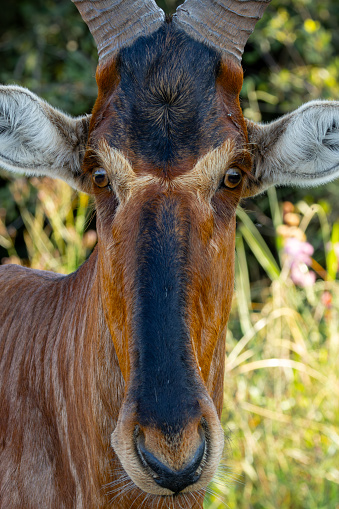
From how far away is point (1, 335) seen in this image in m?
4.22

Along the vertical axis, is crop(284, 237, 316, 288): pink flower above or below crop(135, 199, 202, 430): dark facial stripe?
below

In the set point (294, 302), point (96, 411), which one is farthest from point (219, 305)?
point (294, 302)

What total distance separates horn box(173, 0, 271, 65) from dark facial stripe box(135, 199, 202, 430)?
1.10 metres

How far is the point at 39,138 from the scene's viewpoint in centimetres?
371

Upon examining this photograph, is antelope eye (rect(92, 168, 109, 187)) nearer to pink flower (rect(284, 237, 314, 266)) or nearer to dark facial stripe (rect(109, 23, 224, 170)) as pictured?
dark facial stripe (rect(109, 23, 224, 170))

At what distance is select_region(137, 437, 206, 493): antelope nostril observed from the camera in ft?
8.23

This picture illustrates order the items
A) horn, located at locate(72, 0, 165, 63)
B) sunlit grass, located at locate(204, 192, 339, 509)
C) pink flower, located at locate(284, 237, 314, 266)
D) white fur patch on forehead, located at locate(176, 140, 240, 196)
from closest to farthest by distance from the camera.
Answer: white fur patch on forehead, located at locate(176, 140, 240, 196), horn, located at locate(72, 0, 165, 63), sunlit grass, located at locate(204, 192, 339, 509), pink flower, located at locate(284, 237, 314, 266)

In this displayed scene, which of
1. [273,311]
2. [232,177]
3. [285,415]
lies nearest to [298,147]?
[232,177]

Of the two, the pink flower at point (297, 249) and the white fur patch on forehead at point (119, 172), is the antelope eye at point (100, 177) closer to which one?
the white fur patch on forehead at point (119, 172)

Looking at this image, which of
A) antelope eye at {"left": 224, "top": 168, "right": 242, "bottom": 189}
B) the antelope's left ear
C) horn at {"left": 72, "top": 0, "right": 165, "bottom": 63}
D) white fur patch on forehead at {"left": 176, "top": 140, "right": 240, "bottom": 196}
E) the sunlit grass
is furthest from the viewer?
the sunlit grass

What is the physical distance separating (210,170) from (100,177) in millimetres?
600

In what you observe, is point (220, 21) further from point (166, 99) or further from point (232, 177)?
point (232, 177)

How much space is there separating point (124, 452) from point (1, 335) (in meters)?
1.81

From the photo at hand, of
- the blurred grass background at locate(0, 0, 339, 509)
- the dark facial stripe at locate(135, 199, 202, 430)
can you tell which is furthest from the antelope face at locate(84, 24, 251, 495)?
the blurred grass background at locate(0, 0, 339, 509)
